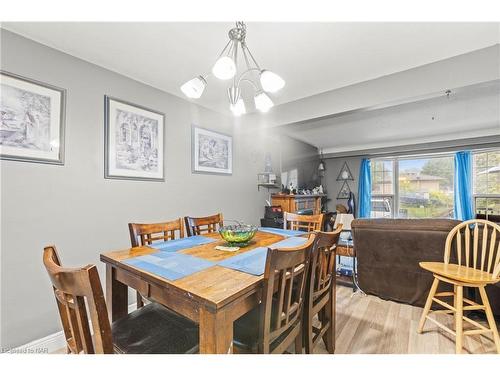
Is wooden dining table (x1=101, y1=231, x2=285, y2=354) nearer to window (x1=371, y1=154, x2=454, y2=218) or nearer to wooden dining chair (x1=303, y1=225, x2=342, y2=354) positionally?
wooden dining chair (x1=303, y1=225, x2=342, y2=354)

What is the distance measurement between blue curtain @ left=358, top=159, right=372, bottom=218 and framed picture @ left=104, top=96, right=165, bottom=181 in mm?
4958

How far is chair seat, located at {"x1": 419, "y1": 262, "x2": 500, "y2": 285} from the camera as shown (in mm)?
1523

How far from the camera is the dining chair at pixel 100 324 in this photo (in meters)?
0.68

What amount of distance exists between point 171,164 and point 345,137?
375cm

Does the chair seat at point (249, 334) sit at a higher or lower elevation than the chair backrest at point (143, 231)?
lower

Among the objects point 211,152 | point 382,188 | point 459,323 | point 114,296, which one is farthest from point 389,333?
point 382,188

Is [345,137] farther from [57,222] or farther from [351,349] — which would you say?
[57,222]

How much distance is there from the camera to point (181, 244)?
1.60 m

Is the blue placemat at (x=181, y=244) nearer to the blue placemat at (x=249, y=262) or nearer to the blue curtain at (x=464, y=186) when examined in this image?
the blue placemat at (x=249, y=262)

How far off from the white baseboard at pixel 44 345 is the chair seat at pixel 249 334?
5.04 ft

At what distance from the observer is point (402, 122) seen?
3799 millimetres

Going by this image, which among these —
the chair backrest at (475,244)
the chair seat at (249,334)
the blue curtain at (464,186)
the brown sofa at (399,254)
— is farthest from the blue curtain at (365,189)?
the chair seat at (249,334)

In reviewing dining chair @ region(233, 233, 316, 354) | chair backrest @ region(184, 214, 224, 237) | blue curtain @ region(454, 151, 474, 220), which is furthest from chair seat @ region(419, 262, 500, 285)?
blue curtain @ region(454, 151, 474, 220)
